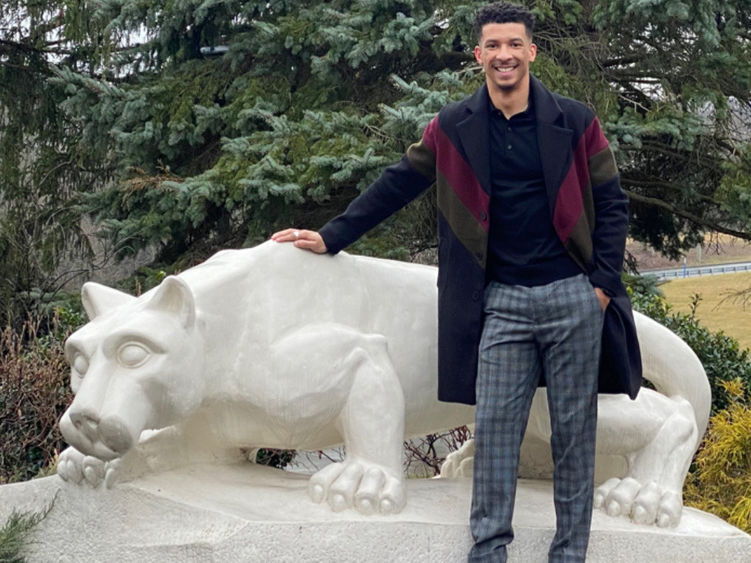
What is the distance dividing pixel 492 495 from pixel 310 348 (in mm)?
795

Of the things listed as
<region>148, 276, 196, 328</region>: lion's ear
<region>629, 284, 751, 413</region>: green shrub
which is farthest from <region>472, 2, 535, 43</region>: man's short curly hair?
<region>629, 284, 751, 413</region>: green shrub

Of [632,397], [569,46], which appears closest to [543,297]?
[632,397]

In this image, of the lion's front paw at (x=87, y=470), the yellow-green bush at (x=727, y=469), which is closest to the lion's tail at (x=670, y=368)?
the yellow-green bush at (x=727, y=469)

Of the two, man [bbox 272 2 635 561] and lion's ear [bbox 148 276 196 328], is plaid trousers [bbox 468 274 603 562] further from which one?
lion's ear [bbox 148 276 196 328]

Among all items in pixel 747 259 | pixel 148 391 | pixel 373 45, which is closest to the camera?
pixel 148 391

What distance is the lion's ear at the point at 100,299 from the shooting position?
3.54 metres

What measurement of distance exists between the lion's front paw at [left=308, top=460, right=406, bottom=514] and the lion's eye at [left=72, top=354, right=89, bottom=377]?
2.86 ft

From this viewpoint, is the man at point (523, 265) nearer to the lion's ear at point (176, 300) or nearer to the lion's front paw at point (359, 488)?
the lion's front paw at point (359, 488)

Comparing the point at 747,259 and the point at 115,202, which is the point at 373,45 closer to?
the point at 115,202

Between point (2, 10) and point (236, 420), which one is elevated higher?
point (2, 10)

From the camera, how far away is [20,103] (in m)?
9.57

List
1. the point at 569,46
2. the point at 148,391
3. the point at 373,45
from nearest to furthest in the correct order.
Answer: the point at 148,391
the point at 373,45
the point at 569,46

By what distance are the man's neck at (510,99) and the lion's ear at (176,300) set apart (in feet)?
3.97

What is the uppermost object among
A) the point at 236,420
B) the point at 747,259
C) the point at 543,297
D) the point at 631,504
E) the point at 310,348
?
the point at 543,297
